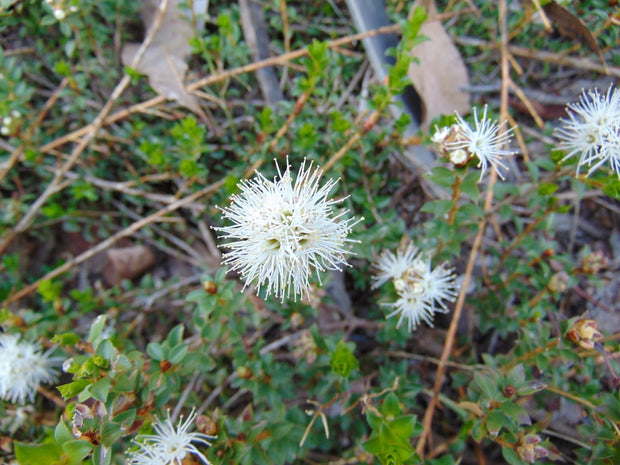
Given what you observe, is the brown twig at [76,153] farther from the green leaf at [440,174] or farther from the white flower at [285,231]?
the green leaf at [440,174]

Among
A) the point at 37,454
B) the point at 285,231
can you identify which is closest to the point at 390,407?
the point at 285,231

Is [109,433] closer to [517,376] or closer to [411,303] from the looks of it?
[411,303]

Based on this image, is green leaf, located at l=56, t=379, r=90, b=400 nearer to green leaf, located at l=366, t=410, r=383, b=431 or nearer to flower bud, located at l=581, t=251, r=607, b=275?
green leaf, located at l=366, t=410, r=383, b=431

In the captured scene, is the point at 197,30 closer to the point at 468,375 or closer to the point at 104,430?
the point at 104,430

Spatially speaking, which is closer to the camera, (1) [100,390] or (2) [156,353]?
(1) [100,390]

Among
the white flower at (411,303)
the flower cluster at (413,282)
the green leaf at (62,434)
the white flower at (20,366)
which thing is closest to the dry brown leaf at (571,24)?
the flower cluster at (413,282)
